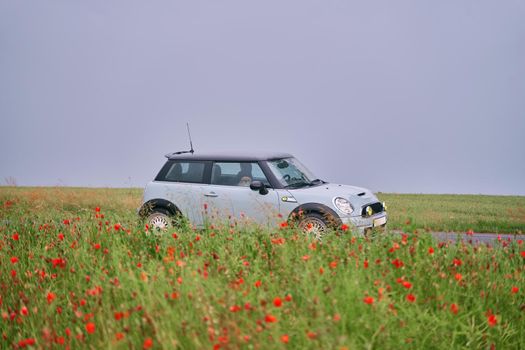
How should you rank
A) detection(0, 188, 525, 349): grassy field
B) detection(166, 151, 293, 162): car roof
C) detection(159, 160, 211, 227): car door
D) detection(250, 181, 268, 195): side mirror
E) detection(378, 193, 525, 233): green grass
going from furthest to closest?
detection(378, 193, 525, 233): green grass
detection(159, 160, 211, 227): car door
detection(166, 151, 293, 162): car roof
detection(250, 181, 268, 195): side mirror
detection(0, 188, 525, 349): grassy field

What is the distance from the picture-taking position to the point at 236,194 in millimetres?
11516

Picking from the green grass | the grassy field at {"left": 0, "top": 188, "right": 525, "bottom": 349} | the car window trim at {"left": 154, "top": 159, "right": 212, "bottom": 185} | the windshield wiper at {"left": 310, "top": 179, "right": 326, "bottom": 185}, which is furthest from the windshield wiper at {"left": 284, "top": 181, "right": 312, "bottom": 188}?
the green grass

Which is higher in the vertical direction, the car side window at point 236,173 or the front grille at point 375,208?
the car side window at point 236,173

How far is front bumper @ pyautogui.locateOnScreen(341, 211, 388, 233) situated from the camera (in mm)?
10845

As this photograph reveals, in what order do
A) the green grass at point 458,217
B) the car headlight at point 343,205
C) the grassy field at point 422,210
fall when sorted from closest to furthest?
the car headlight at point 343,205, the green grass at point 458,217, the grassy field at point 422,210

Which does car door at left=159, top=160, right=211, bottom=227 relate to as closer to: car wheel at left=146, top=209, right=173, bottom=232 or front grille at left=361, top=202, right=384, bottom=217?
car wheel at left=146, top=209, right=173, bottom=232

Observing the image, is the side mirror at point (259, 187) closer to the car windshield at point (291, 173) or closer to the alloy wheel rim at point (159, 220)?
the car windshield at point (291, 173)

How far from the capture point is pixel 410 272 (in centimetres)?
645

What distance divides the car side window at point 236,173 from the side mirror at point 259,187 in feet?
0.87

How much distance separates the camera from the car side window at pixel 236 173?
11.7 metres

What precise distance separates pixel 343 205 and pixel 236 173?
7.30ft

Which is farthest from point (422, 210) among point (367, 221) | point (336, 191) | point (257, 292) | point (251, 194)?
point (257, 292)

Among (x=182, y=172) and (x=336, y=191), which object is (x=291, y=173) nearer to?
(x=336, y=191)

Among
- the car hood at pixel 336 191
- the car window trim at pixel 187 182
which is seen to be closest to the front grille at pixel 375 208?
the car hood at pixel 336 191
